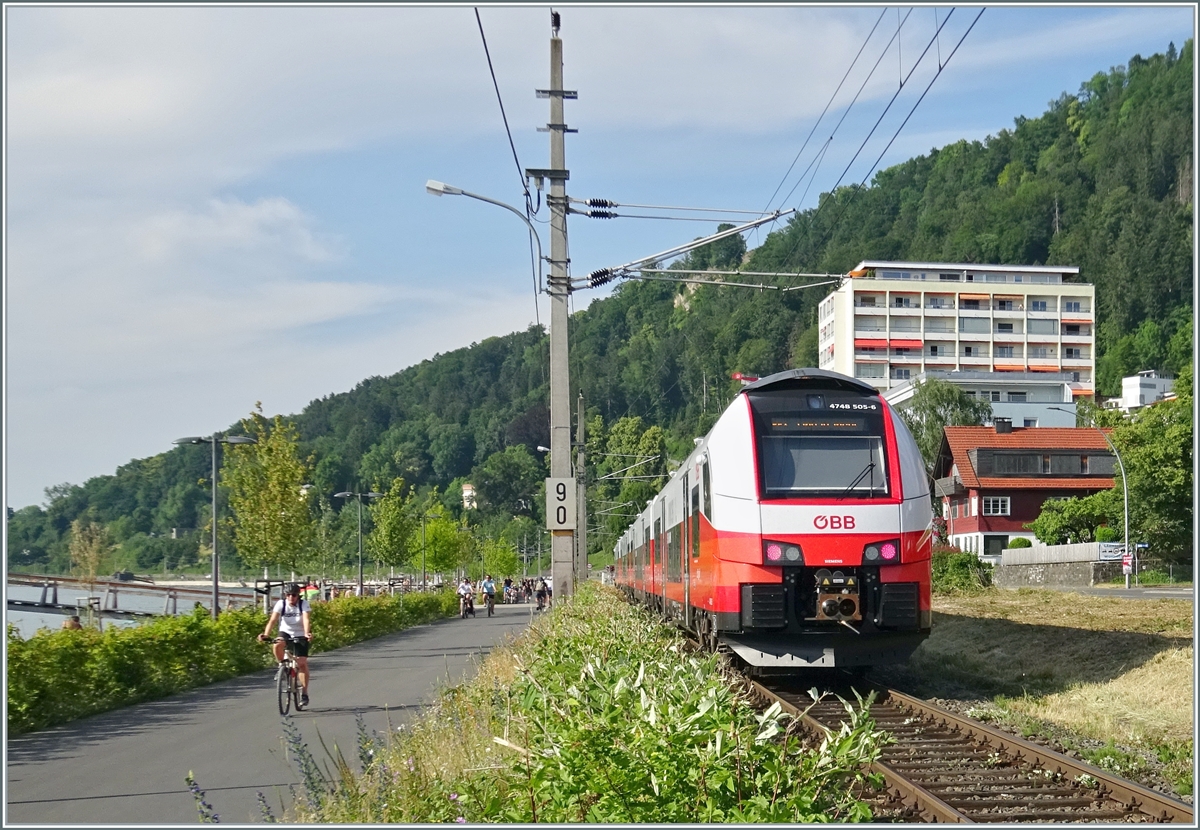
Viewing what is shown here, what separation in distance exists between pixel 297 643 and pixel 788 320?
129 metres

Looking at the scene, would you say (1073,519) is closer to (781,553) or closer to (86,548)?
(86,548)

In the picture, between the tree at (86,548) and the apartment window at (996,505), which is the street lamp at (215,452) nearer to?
the tree at (86,548)

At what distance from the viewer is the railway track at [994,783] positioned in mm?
8219

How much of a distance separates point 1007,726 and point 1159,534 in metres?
47.1

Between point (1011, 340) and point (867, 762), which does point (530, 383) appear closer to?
point (1011, 340)

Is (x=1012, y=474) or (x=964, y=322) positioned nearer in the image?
(x=1012, y=474)

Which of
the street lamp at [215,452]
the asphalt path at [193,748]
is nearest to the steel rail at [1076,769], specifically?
the asphalt path at [193,748]

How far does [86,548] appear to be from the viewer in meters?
32.6

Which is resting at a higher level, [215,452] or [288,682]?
[215,452]

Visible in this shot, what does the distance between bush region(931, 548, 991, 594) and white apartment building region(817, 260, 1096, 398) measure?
76520 millimetres

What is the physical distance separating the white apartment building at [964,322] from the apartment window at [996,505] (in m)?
43.5

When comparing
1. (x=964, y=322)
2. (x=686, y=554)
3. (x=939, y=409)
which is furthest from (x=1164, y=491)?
(x=964, y=322)

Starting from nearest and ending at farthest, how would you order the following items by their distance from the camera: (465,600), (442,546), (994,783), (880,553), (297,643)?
(994,783), (880,553), (297,643), (465,600), (442,546)

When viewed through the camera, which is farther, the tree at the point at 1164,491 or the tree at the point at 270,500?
the tree at the point at 1164,491
